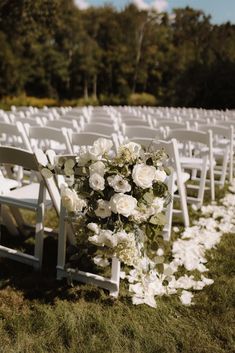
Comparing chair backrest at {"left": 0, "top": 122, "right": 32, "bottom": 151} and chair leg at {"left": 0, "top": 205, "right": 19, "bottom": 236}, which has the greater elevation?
chair backrest at {"left": 0, "top": 122, "right": 32, "bottom": 151}

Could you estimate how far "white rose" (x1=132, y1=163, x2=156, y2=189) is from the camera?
102 inches

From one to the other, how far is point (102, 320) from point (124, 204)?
0.84 metres

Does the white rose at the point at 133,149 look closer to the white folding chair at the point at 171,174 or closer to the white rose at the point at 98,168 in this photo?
the white rose at the point at 98,168

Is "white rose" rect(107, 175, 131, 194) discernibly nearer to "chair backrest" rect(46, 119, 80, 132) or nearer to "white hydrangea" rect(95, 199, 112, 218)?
"white hydrangea" rect(95, 199, 112, 218)

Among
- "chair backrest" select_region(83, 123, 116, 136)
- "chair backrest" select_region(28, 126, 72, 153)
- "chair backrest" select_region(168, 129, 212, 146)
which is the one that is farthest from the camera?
"chair backrest" select_region(83, 123, 116, 136)

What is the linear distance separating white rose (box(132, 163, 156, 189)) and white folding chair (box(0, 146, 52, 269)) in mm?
835

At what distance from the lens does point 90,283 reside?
10.9ft

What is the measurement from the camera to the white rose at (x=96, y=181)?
265 cm

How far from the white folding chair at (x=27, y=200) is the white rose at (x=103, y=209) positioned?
2.10ft

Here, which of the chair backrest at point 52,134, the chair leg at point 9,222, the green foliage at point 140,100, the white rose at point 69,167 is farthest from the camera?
the green foliage at point 140,100

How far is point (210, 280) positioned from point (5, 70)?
32.4 meters

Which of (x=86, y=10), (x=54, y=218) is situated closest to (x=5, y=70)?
(x=86, y=10)

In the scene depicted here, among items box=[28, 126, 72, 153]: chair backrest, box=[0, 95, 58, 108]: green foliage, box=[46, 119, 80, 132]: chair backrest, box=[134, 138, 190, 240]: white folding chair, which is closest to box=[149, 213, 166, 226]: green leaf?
box=[134, 138, 190, 240]: white folding chair

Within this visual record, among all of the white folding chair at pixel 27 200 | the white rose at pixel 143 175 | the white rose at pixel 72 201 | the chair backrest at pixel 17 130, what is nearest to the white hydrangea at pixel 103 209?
the white rose at pixel 72 201
